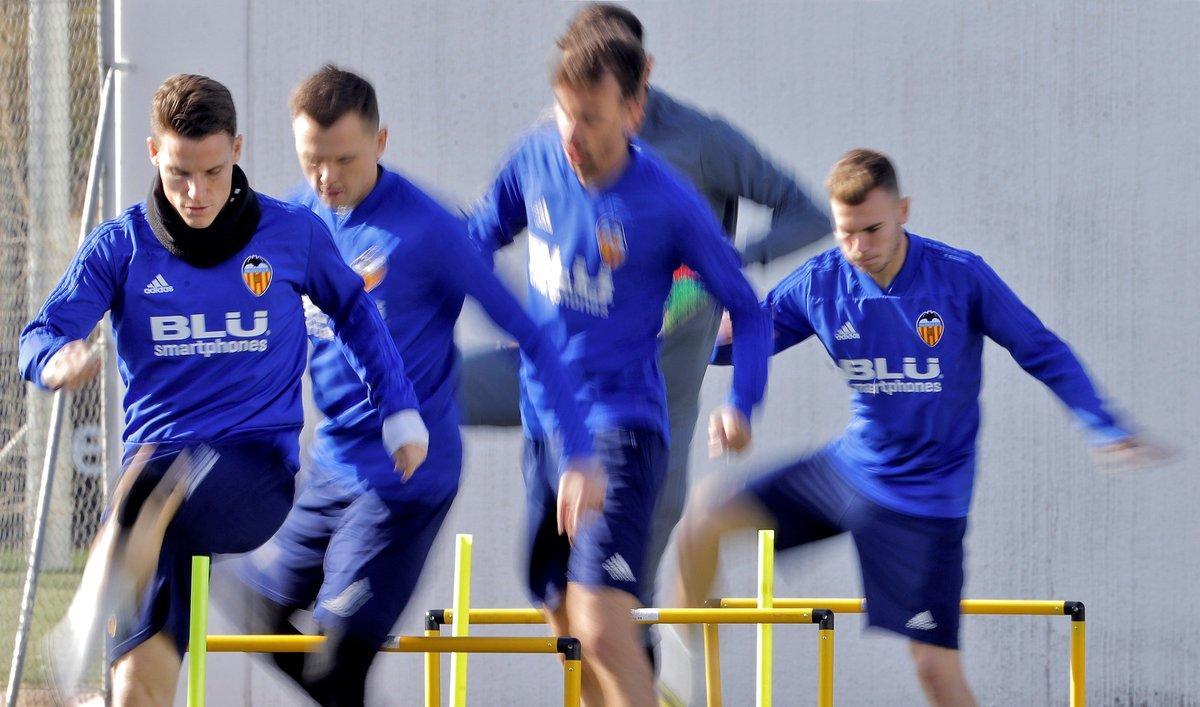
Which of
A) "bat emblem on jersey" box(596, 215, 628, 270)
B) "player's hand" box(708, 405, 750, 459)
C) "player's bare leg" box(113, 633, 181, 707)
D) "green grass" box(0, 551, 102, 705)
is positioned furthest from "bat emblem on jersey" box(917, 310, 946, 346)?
"green grass" box(0, 551, 102, 705)

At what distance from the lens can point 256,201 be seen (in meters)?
3.95

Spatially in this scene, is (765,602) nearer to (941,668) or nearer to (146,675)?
(941,668)

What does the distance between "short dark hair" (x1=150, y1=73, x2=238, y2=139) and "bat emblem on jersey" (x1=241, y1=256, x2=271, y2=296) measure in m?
0.31

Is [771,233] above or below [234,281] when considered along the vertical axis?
above

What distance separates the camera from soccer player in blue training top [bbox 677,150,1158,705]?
473 cm

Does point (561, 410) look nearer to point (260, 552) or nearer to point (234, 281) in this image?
point (234, 281)

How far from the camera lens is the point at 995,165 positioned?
684cm

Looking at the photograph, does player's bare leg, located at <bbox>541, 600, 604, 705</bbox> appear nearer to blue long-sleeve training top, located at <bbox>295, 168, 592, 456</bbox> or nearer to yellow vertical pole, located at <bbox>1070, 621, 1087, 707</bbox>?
blue long-sleeve training top, located at <bbox>295, 168, 592, 456</bbox>

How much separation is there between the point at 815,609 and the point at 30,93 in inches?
170

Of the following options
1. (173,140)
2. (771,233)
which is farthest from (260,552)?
Result: (771,233)

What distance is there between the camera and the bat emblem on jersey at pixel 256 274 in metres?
3.85

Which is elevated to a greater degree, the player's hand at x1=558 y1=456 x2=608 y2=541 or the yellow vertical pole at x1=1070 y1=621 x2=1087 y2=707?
the player's hand at x1=558 y1=456 x2=608 y2=541

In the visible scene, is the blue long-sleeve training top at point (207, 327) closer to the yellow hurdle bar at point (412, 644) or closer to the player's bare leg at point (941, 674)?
the yellow hurdle bar at point (412, 644)

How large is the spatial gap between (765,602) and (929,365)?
2.85 feet
